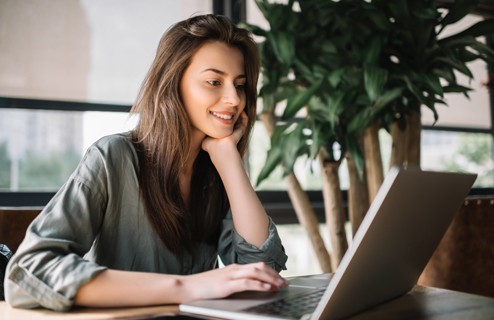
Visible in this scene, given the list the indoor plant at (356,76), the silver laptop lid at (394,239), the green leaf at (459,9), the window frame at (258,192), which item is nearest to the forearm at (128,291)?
the silver laptop lid at (394,239)

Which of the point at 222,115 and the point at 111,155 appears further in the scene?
the point at 222,115

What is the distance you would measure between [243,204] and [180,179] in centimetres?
20

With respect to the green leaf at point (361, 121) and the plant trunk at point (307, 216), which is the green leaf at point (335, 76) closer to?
the green leaf at point (361, 121)

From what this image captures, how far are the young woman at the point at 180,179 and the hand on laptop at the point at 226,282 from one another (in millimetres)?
163

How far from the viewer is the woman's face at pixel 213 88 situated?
154 cm

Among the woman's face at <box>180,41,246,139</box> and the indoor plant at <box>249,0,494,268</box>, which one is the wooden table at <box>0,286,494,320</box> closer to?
the woman's face at <box>180,41,246,139</box>

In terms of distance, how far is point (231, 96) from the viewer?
5.04 ft

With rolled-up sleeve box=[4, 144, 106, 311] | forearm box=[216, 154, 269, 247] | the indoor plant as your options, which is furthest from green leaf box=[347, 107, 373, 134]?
rolled-up sleeve box=[4, 144, 106, 311]

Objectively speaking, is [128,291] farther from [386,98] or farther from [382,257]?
[386,98]

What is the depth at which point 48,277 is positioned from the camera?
3.40ft

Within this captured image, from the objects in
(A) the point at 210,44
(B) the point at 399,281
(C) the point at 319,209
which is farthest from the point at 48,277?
(C) the point at 319,209

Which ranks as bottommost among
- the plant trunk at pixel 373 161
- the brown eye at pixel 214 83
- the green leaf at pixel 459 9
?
Result: the plant trunk at pixel 373 161

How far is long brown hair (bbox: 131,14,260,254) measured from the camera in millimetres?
1452

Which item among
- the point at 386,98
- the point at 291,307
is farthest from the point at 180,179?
the point at 386,98
